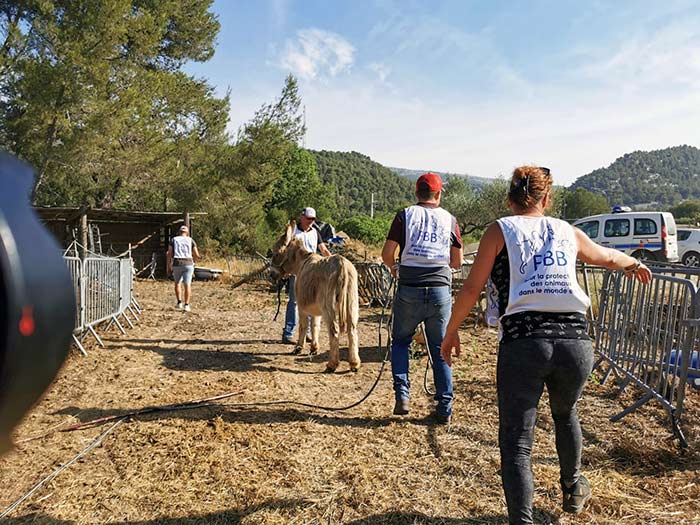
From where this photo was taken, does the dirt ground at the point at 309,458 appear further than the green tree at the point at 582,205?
No

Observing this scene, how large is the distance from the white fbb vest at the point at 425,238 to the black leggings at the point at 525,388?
1.72 meters

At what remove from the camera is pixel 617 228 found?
1805 centimetres

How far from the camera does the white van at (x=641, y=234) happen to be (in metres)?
17.5

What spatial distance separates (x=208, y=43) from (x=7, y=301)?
1002 inches

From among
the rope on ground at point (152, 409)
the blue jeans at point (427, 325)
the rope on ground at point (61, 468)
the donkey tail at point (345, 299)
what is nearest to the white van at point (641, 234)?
the donkey tail at point (345, 299)

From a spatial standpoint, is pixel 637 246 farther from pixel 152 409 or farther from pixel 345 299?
pixel 152 409

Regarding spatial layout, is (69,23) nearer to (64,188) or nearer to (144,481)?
(64,188)

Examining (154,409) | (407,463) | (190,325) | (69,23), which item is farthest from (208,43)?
(407,463)

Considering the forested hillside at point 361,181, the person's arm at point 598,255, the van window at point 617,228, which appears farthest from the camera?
Answer: the forested hillside at point 361,181

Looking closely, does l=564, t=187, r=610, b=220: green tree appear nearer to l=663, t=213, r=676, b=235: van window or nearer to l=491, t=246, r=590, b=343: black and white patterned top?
l=663, t=213, r=676, b=235: van window

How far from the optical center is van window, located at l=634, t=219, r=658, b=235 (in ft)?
57.6

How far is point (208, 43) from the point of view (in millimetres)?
23000

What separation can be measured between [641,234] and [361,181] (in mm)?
113342

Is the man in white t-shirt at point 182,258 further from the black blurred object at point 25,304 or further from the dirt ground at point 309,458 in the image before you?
the black blurred object at point 25,304
